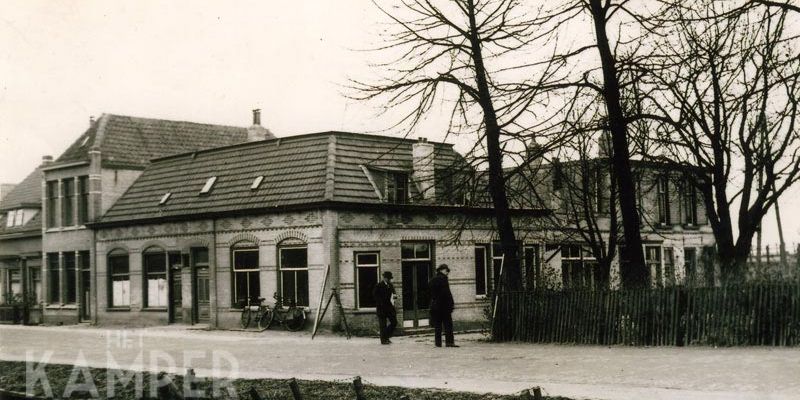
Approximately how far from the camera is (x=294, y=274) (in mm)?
25922

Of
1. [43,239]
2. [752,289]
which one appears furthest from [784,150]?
[43,239]

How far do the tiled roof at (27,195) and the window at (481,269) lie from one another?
21.6m

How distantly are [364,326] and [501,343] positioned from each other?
6.76 m

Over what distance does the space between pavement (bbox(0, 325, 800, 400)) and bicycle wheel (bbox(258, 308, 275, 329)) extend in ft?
5.44

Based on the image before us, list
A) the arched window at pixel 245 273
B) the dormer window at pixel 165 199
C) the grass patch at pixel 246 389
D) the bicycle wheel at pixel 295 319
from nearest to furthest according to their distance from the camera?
the grass patch at pixel 246 389 < the bicycle wheel at pixel 295 319 < the arched window at pixel 245 273 < the dormer window at pixel 165 199

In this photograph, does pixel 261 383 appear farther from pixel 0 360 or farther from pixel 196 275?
pixel 196 275

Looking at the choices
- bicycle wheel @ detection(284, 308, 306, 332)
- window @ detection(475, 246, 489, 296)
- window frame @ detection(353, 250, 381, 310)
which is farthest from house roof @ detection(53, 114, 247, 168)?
window @ detection(475, 246, 489, 296)

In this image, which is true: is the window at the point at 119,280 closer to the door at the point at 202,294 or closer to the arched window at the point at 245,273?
the door at the point at 202,294

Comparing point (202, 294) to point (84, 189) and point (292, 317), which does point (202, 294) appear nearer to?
point (292, 317)

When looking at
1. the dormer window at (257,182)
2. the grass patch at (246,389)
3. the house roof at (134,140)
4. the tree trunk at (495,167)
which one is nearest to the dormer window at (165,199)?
the house roof at (134,140)

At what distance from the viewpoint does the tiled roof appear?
129 feet

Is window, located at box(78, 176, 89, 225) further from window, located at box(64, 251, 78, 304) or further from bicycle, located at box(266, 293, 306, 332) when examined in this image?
bicycle, located at box(266, 293, 306, 332)

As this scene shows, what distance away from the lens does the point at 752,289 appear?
52.6 feet

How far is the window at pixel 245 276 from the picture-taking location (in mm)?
27000
